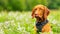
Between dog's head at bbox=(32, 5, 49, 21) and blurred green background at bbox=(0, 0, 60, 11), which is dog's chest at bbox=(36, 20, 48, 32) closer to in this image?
dog's head at bbox=(32, 5, 49, 21)

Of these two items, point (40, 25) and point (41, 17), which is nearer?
point (41, 17)

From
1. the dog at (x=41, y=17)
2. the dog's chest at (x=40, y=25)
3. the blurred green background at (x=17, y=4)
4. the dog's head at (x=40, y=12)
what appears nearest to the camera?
the dog's head at (x=40, y=12)

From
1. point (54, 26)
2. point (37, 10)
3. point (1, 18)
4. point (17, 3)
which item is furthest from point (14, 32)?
point (17, 3)

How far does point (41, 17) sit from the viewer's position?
9.95m

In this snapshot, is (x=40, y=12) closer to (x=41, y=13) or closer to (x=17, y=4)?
(x=41, y=13)

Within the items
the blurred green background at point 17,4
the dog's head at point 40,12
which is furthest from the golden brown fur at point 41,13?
the blurred green background at point 17,4

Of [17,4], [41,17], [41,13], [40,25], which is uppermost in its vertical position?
[17,4]

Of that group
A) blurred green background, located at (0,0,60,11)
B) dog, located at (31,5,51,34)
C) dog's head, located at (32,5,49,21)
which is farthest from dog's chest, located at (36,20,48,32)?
blurred green background, located at (0,0,60,11)

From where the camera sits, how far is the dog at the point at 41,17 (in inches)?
385

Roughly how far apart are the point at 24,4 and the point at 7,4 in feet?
5.79

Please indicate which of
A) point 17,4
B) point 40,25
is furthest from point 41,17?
point 17,4

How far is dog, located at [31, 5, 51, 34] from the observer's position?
9.77 meters

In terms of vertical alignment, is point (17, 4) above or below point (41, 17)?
above

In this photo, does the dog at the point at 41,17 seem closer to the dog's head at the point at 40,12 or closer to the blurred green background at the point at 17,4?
the dog's head at the point at 40,12
